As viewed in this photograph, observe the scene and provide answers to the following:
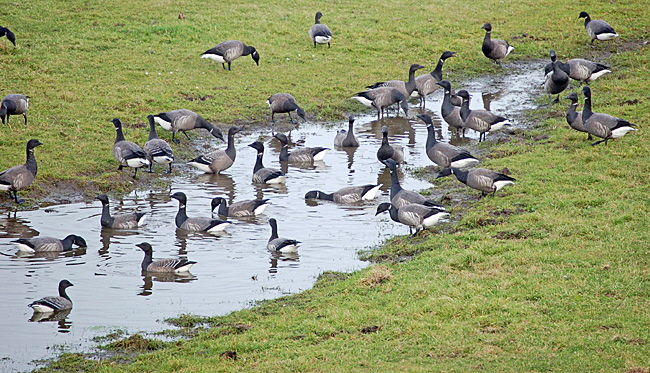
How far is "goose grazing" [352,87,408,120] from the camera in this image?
25.2 m

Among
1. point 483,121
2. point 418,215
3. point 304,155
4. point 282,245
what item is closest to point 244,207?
point 282,245

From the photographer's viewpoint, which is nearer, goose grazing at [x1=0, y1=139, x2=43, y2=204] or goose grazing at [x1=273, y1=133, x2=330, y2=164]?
goose grazing at [x1=0, y1=139, x2=43, y2=204]

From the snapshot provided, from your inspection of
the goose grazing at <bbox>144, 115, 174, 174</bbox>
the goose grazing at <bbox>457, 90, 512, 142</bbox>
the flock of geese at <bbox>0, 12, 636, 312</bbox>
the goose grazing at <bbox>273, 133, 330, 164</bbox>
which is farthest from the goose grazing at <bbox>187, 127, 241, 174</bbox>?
the goose grazing at <bbox>457, 90, 512, 142</bbox>

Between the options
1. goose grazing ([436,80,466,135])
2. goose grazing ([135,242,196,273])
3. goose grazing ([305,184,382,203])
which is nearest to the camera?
goose grazing ([135,242,196,273])

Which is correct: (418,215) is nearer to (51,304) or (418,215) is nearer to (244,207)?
(244,207)

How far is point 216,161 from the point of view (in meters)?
19.6

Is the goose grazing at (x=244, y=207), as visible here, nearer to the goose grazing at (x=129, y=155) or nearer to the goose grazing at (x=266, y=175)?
the goose grazing at (x=266, y=175)

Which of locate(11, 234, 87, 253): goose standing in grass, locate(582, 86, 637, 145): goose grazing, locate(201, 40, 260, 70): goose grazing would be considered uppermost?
locate(201, 40, 260, 70): goose grazing

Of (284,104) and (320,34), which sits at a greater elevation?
(320,34)

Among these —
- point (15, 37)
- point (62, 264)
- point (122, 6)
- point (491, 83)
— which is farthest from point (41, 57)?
point (491, 83)

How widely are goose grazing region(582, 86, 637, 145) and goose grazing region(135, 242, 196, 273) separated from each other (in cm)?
1106

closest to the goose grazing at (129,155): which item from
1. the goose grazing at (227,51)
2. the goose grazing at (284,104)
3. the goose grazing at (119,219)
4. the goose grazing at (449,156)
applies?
the goose grazing at (119,219)

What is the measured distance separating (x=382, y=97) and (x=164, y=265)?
14015 millimetres

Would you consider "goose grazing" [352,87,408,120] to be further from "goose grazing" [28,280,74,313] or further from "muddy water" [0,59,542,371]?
"goose grazing" [28,280,74,313]
